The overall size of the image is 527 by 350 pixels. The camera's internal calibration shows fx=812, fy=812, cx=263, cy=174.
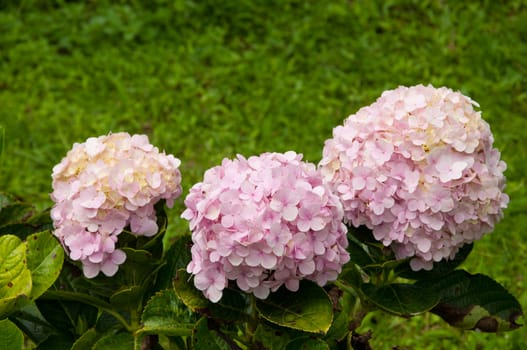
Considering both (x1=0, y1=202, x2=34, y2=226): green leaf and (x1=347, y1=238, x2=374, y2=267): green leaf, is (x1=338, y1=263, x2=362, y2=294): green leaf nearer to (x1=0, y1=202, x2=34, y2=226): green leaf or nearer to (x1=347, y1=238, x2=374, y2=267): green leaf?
(x1=347, y1=238, x2=374, y2=267): green leaf

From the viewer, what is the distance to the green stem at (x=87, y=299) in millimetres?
1843

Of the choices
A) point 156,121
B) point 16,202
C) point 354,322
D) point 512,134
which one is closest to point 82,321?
point 16,202

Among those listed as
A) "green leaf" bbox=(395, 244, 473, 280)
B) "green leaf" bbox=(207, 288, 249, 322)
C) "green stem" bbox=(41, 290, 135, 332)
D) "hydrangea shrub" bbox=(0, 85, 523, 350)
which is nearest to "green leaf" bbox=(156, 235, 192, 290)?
"hydrangea shrub" bbox=(0, 85, 523, 350)

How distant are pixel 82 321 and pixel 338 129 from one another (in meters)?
0.81

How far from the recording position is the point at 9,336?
157cm

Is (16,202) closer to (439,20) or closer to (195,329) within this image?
(195,329)

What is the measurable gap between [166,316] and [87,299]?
26 cm

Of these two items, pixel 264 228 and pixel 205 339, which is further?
pixel 205 339

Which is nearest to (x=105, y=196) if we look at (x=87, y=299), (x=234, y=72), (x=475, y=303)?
(x=87, y=299)

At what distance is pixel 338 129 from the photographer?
1851 millimetres

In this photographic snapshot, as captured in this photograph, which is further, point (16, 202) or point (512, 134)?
point (512, 134)

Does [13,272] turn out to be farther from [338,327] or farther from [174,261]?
[338,327]

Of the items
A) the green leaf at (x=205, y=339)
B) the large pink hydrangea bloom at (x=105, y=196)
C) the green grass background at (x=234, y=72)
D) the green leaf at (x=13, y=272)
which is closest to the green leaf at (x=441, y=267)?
the green leaf at (x=205, y=339)

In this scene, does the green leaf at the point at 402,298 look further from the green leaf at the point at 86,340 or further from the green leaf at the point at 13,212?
the green leaf at the point at 13,212
